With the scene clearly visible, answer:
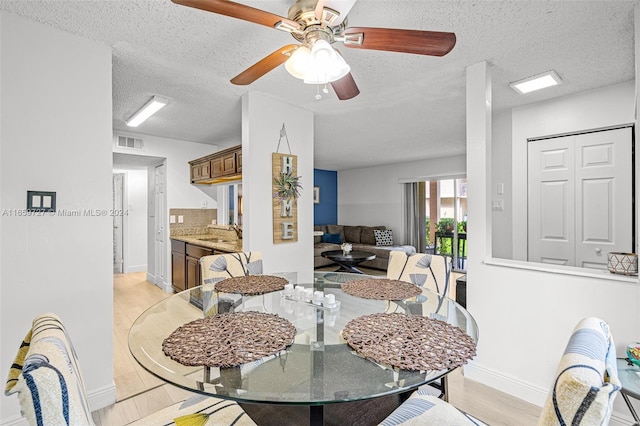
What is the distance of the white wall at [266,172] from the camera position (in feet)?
9.57

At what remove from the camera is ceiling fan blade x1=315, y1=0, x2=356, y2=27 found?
128 cm

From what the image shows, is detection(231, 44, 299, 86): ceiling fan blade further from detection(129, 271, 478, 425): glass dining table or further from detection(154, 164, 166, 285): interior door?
detection(154, 164, 166, 285): interior door

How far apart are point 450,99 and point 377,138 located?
1.79m

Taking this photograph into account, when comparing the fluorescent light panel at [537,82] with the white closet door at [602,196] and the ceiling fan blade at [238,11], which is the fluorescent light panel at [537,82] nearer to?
the white closet door at [602,196]

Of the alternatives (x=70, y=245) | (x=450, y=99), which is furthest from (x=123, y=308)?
(x=450, y=99)

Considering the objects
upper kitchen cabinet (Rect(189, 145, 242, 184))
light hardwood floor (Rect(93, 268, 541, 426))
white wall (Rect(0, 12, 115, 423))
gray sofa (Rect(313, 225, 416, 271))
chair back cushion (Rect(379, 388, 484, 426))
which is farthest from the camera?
gray sofa (Rect(313, 225, 416, 271))

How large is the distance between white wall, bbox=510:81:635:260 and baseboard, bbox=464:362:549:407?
1.56 m

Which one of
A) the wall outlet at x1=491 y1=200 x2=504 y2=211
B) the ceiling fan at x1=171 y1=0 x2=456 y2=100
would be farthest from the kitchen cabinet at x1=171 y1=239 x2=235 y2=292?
the wall outlet at x1=491 y1=200 x2=504 y2=211

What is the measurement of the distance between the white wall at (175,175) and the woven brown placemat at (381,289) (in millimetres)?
3911

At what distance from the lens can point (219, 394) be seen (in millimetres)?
830

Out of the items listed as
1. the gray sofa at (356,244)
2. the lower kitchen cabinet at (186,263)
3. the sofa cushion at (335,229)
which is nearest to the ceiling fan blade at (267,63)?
the lower kitchen cabinet at (186,263)

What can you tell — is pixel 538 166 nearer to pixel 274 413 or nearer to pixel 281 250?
pixel 281 250

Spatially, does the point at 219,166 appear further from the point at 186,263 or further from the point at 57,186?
the point at 57,186

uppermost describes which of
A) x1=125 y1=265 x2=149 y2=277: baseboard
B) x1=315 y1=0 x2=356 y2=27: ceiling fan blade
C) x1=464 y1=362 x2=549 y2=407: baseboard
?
x1=315 y1=0 x2=356 y2=27: ceiling fan blade
